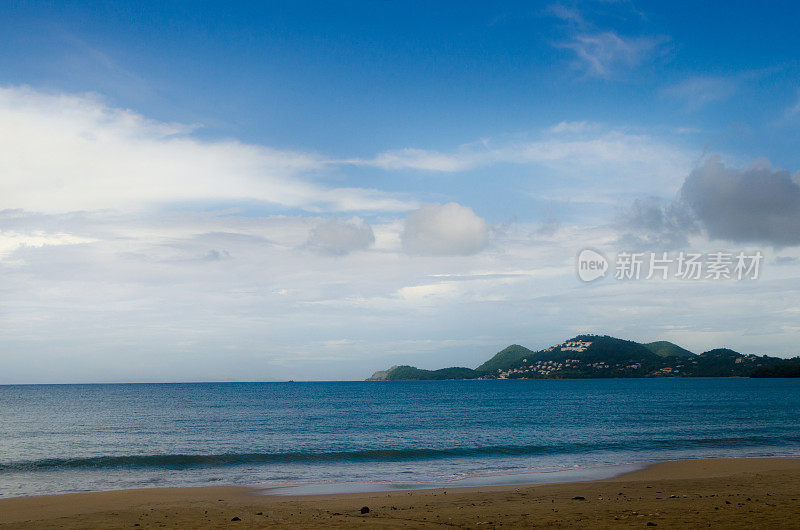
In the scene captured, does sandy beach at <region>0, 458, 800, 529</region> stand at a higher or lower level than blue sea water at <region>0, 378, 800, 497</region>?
higher

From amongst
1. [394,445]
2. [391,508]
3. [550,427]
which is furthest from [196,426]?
[391,508]

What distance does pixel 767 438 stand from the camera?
39.6 metres

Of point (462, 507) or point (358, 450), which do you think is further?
point (358, 450)

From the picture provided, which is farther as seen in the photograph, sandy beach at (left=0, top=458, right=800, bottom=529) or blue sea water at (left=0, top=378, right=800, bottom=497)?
blue sea water at (left=0, top=378, right=800, bottom=497)

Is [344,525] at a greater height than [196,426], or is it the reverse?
[344,525]

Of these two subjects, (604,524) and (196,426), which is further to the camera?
(196,426)

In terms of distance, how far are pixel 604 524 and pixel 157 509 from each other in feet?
46.8

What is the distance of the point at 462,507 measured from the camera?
17094 millimetres

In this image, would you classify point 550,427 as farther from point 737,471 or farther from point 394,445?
point 737,471

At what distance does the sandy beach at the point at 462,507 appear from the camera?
571 inches

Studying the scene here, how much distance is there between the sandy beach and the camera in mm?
14492

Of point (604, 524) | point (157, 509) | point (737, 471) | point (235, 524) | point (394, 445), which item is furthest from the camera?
point (394, 445)

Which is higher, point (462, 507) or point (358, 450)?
point (462, 507)

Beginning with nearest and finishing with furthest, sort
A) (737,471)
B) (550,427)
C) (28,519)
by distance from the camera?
(28,519) < (737,471) < (550,427)
